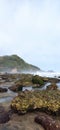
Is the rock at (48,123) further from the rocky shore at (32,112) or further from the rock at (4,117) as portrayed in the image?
the rock at (4,117)

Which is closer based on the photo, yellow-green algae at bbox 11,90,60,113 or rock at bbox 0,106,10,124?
rock at bbox 0,106,10,124

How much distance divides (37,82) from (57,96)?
567 inches

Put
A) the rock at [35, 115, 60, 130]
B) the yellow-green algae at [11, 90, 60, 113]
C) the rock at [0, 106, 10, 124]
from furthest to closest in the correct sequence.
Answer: the yellow-green algae at [11, 90, 60, 113] → the rock at [0, 106, 10, 124] → the rock at [35, 115, 60, 130]

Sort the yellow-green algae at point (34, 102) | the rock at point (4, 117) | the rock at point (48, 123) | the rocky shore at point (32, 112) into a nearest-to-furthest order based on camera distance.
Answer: the rock at point (48, 123), the rocky shore at point (32, 112), the rock at point (4, 117), the yellow-green algae at point (34, 102)


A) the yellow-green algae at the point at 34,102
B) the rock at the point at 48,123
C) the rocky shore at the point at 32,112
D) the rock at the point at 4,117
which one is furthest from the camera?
the yellow-green algae at the point at 34,102

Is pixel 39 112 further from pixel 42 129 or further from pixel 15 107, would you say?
pixel 42 129

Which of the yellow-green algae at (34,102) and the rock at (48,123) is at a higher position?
the yellow-green algae at (34,102)

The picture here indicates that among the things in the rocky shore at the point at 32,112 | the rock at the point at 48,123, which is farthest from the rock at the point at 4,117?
the rock at the point at 48,123

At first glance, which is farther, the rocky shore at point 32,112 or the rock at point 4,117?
the rock at point 4,117

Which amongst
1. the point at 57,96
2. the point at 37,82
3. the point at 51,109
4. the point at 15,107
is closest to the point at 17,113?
the point at 15,107

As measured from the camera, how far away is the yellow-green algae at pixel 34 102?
10178 mm

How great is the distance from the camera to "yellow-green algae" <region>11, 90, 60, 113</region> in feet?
33.4

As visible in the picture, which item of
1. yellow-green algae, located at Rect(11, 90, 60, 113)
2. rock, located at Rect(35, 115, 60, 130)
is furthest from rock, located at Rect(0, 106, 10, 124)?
rock, located at Rect(35, 115, 60, 130)

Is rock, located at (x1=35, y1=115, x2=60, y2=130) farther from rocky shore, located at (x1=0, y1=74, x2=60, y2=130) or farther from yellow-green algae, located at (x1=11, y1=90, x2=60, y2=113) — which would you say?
yellow-green algae, located at (x1=11, y1=90, x2=60, y2=113)
